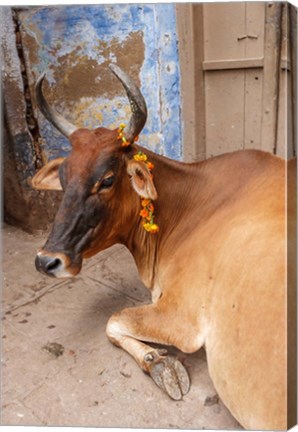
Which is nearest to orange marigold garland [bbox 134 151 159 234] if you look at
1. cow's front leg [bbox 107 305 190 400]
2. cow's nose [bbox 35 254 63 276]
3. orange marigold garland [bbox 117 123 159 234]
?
orange marigold garland [bbox 117 123 159 234]

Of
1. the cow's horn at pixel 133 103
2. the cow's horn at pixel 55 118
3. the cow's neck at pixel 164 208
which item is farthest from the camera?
the cow's neck at pixel 164 208

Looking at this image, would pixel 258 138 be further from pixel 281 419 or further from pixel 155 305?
pixel 281 419

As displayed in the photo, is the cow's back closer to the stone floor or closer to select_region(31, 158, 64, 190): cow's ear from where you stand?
the stone floor

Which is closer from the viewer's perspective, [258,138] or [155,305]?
[155,305]

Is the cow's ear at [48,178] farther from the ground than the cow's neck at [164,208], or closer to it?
farther from the ground

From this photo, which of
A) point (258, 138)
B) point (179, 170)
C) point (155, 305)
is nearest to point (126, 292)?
point (155, 305)

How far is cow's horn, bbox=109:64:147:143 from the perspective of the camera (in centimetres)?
177

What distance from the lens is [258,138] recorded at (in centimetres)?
221

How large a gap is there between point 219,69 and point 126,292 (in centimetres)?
133

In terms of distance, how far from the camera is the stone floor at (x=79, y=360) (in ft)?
5.87

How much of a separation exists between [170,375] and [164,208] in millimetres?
771

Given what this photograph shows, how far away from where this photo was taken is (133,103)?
5.96ft

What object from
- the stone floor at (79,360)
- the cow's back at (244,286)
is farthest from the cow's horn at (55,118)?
the stone floor at (79,360)

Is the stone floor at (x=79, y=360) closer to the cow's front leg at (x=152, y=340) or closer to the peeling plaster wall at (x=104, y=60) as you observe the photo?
the cow's front leg at (x=152, y=340)
